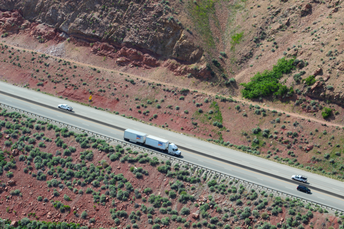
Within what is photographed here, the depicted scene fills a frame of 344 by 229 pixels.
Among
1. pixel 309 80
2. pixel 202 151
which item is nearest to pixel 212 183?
pixel 202 151

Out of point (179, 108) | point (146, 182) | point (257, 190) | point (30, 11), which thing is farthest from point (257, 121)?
point (30, 11)

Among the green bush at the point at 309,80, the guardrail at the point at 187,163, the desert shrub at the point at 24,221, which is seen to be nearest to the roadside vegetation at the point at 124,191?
the desert shrub at the point at 24,221

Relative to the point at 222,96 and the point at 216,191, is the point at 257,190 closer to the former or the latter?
the point at 216,191

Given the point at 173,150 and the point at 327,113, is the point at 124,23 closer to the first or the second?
the point at 173,150

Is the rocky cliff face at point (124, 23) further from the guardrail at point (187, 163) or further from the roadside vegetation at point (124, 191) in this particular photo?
the roadside vegetation at point (124, 191)

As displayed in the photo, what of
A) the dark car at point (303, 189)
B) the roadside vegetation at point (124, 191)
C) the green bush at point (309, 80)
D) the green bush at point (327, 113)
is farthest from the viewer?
the green bush at point (309, 80)
